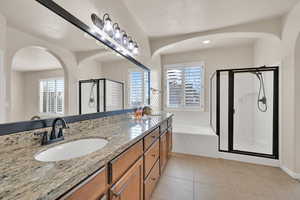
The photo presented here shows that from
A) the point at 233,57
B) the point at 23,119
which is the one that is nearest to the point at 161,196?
the point at 23,119

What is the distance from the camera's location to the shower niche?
4.60 ft

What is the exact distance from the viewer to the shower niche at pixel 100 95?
4.60 ft

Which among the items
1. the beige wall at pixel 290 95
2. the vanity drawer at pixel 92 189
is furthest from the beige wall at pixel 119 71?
the beige wall at pixel 290 95

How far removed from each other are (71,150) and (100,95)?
77 cm

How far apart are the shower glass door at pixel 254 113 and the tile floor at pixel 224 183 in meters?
0.45

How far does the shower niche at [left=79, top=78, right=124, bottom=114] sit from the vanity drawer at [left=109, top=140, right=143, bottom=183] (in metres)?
0.67

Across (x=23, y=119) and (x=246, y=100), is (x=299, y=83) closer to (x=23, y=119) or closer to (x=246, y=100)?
(x=246, y=100)

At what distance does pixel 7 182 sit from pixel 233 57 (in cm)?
423

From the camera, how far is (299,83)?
194 centimetres

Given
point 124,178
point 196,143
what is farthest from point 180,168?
point 124,178

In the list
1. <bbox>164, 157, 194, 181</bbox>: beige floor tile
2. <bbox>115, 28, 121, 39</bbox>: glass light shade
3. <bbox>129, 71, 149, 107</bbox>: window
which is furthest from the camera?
<bbox>129, 71, 149, 107</bbox>: window

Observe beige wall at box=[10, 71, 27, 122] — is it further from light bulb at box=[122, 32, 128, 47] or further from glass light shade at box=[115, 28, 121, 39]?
light bulb at box=[122, 32, 128, 47]

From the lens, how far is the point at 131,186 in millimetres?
1012

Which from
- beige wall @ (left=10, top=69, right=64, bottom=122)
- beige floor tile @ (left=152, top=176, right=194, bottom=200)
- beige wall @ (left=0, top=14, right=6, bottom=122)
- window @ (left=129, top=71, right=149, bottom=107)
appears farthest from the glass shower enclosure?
beige wall @ (left=0, top=14, right=6, bottom=122)
